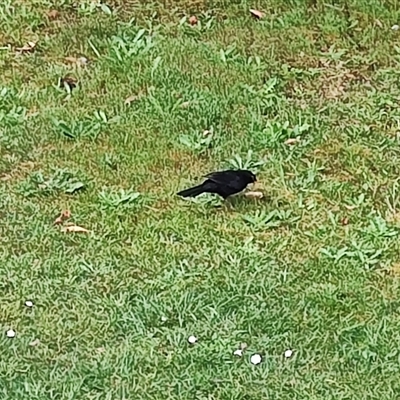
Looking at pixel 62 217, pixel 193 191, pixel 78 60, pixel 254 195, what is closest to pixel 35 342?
pixel 62 217

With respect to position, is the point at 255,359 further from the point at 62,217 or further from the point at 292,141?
the point at 292,141

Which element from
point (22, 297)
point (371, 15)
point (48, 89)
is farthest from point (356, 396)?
point (371, 15)

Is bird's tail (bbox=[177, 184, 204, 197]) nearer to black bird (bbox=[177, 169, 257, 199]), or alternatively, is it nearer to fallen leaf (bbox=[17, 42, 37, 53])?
black bird (bbox=[177, 169, 257, 199])

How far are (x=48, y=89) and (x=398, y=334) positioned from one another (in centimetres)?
292

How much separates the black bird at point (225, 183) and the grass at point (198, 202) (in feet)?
0.31

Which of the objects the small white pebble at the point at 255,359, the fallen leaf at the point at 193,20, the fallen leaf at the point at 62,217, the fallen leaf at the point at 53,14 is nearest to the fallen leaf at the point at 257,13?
the fallen leaf at the point at 193,20

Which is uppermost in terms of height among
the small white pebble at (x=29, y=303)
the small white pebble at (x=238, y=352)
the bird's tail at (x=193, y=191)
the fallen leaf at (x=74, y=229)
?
the small white pebble at (x=238, y=352)

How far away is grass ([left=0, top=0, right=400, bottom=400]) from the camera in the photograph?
14.0 ft

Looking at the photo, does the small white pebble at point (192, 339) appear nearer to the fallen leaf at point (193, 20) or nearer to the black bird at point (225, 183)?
the black bird at point (225, 183)

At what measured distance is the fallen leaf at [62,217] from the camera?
5.23 meters

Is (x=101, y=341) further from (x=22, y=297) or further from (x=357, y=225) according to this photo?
(x=357, y=225)

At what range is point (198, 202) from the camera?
211 inches

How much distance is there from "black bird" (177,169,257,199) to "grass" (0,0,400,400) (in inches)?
3.7

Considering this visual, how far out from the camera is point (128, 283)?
15.6 ft
